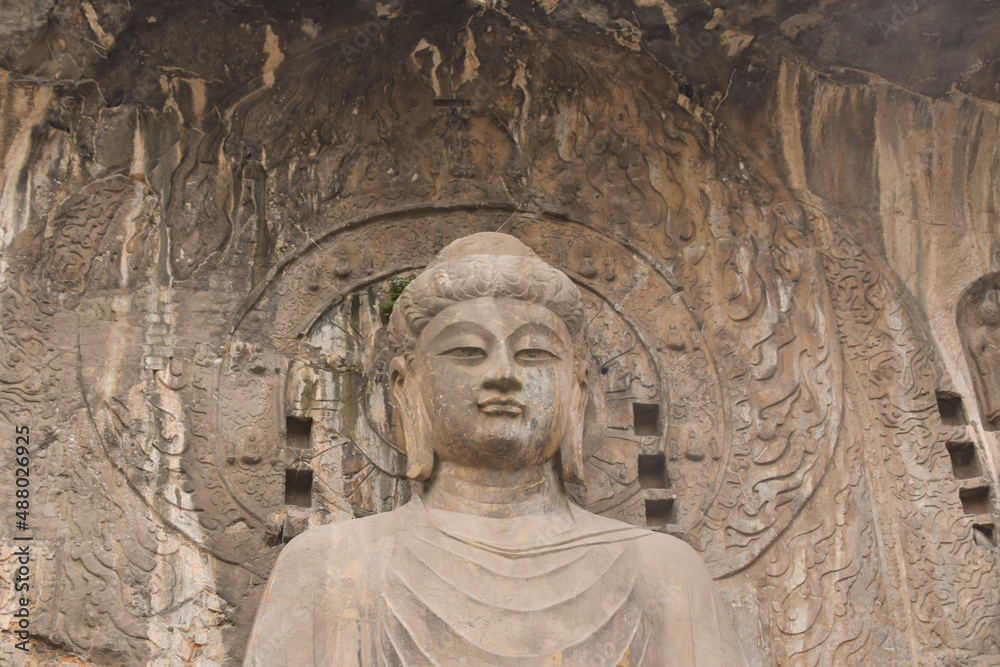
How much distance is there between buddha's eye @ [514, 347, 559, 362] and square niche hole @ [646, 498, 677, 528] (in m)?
1.30

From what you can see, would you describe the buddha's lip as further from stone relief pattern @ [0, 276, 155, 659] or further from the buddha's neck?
stone relief pattern @ [0, 276, 155, 659]

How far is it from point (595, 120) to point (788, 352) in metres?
1.66

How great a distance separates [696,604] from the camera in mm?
5598

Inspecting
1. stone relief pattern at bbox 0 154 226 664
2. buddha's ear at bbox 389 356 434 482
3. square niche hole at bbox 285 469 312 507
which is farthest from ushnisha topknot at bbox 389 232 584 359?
stone relief pattern at bbox 0 154 226 664

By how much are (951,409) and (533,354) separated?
96.5 inches

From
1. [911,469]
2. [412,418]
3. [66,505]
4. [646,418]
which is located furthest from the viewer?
[646,418]

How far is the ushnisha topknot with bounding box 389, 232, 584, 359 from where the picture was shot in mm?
5824

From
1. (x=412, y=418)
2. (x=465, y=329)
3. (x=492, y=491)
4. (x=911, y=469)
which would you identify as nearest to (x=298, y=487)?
(x=412, y=418)

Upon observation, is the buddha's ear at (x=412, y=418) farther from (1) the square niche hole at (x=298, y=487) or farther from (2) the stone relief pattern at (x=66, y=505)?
(2) the stone relief pattern at (x=66, y=505)

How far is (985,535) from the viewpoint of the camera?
21.5 feet

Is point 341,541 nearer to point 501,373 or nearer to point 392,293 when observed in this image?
point 501,373

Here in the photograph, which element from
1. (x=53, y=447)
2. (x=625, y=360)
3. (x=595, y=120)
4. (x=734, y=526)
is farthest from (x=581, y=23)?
(x=53, y=447)

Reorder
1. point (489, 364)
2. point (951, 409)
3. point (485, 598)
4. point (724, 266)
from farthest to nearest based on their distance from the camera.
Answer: point (724, 266) → point (951, 409) → point (489, 364) → point (485, 598)

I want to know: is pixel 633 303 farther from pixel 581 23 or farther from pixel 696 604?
pixel 696 604
